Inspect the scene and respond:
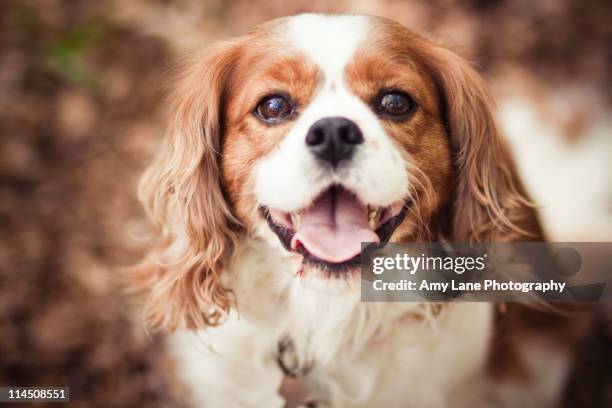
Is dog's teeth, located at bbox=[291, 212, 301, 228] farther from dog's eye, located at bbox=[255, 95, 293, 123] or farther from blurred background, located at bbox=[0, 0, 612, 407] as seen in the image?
blurred background, located at bbox=[0, 0, 612, 407]

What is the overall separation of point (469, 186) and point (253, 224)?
22.8 inches

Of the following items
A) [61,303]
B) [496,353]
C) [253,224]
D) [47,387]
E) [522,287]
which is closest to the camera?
[253,224]

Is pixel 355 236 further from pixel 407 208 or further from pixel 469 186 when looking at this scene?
pixel 469 186

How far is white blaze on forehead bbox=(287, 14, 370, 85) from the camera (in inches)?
53.1

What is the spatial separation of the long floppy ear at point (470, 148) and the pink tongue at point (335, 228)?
0.33m

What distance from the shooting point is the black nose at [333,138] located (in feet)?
4.03

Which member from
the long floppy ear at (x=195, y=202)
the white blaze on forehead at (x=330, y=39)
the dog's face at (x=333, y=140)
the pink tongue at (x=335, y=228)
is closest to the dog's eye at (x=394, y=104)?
the dog's face at (x=333, y=140)

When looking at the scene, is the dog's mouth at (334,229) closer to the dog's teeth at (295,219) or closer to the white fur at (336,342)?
the dog's teeth at (295,219)

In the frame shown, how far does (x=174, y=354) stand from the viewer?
6.66ft

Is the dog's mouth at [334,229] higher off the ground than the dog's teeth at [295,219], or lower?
lower

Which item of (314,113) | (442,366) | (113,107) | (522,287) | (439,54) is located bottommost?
(442,366)

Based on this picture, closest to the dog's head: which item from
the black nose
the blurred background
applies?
the black nose

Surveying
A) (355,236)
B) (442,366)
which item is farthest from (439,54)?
(442,366)

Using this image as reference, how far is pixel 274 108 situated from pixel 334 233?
1.11 ft
